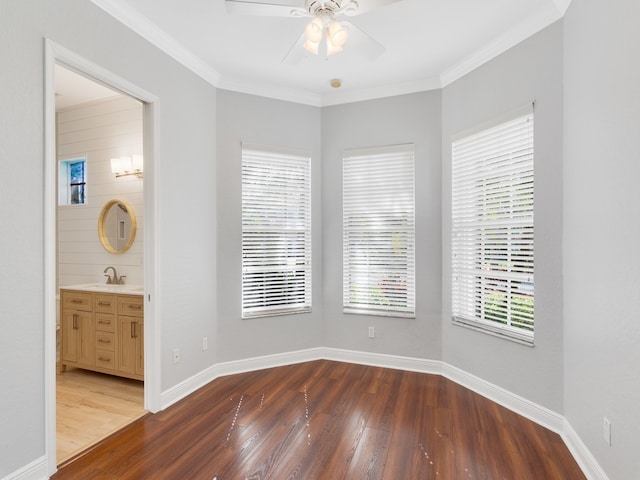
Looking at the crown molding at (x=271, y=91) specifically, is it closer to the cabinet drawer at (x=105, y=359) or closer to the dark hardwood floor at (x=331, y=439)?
the cabinet drawer at (x=105, y=359)

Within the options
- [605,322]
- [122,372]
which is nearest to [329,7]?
[605,322]

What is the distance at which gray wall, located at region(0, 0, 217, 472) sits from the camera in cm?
175

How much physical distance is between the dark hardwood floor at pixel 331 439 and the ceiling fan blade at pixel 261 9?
8.54 ft

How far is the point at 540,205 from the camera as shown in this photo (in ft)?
8.24

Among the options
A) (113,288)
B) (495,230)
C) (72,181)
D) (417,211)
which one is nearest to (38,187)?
(113,288)

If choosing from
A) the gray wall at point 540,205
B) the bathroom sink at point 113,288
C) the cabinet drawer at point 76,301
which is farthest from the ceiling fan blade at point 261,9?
the cabinet drawer at point 76,301

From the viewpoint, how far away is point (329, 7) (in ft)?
6.28

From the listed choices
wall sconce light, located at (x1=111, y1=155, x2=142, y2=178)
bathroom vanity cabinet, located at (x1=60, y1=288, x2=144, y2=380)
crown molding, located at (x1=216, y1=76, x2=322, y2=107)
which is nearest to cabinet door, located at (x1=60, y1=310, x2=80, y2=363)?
bathroom vanity cabinet, located at (x1=60, y1=288, x2=144, y2=380)

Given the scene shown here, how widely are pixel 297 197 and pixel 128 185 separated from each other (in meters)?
1.89

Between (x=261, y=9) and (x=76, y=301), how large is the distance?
10.7 ft

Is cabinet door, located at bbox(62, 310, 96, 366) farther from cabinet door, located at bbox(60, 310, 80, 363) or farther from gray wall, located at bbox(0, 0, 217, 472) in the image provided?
gray wall, located at bbox(0, 0, 217, 472)

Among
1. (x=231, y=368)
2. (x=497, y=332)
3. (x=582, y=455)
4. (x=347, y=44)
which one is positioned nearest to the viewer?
(x=582, y=455)

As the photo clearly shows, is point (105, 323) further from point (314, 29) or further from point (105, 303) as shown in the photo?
point (314, 29)

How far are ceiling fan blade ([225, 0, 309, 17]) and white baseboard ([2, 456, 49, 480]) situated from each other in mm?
2690
